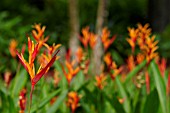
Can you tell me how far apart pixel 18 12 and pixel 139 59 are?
6.60 meters

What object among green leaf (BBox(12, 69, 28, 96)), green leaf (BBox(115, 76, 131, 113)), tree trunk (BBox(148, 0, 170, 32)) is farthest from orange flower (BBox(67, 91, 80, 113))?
tree trunk (BBox(148, 0, 170, 32))

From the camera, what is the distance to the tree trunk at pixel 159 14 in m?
9.00

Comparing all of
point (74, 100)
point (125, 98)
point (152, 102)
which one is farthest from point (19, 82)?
point (152, 102)

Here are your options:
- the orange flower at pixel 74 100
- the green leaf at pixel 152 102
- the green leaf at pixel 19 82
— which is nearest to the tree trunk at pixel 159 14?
the green leaf at pixel 19 82

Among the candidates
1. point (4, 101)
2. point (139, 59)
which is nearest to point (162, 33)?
point (139, 59)

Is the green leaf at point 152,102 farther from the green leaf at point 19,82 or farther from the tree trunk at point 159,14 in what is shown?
the tree trunk at point 159,14

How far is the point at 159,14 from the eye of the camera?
912cm

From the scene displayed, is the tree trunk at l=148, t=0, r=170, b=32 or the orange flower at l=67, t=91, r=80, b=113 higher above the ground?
the tree trunk at l=148, t=0, r=170, b=32

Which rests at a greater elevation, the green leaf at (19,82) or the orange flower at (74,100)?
the green leaf at (19,82)

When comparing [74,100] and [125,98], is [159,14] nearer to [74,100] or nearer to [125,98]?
[125,98]

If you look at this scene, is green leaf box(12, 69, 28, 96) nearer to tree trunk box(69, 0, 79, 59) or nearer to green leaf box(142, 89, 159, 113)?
green leaf box(142, 89, 159, 113)

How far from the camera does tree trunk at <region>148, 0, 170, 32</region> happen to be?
900 centimetres

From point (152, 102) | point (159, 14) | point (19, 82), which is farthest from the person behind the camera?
point (159, 14)

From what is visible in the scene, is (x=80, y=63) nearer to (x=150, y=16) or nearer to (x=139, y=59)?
(x=139, y=59)
